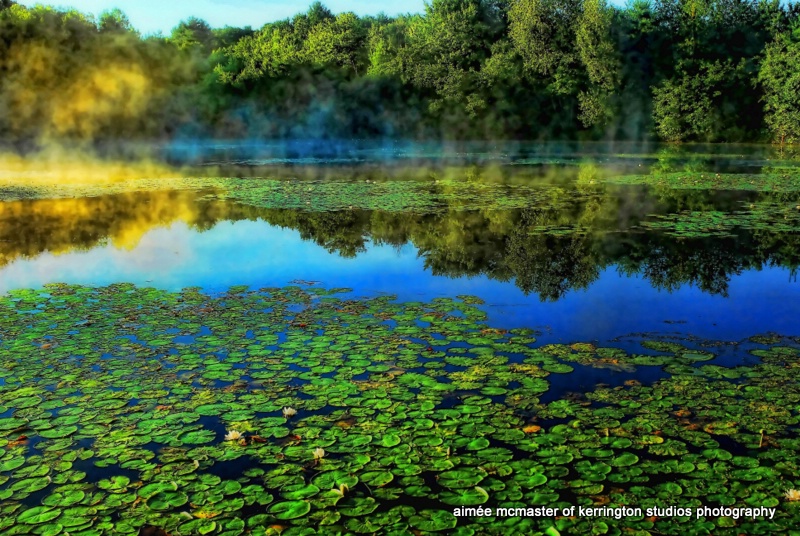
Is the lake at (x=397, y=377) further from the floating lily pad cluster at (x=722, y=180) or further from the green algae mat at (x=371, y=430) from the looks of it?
the floating lily pad cluster at (x=722, y=180)

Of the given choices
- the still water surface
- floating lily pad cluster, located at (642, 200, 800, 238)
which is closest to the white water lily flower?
the still water surface

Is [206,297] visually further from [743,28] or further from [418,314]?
[743,28]

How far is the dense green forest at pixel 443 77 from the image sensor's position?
4162 cm

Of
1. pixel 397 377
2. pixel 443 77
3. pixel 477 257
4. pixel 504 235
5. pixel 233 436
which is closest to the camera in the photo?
pixel 233 436

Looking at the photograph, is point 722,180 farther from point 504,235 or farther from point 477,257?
point 477,257

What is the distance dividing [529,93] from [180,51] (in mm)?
29242

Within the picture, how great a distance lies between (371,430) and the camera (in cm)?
406

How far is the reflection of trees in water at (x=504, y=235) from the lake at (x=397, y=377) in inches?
3.1

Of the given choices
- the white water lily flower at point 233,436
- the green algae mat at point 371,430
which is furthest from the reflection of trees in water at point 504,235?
the white water lily flower at point 233,436

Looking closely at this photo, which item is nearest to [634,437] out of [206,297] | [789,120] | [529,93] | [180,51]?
[206,297]

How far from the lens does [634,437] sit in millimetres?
3957

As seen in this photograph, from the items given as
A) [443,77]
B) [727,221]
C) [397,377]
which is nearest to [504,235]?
[727,221]

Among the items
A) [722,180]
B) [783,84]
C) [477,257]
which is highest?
[783,84]

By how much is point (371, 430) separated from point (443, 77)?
1772 inches
